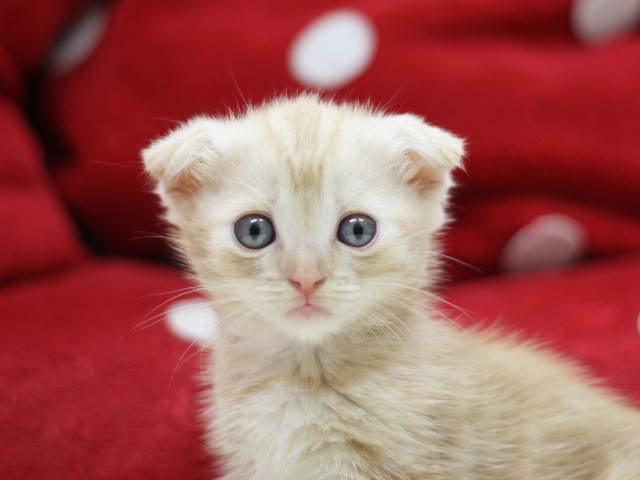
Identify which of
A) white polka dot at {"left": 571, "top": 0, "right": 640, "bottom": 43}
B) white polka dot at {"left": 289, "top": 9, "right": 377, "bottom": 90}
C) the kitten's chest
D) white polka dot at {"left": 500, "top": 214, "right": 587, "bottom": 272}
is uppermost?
white polka dot at {"left": 571, "top": 0, "right": 640, "bottom": 43}

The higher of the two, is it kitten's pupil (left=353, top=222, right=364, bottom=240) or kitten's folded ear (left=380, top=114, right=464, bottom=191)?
kitten's folded ear (left=380, top=114, right=464, bottom=191)

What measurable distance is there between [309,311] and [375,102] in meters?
0.69

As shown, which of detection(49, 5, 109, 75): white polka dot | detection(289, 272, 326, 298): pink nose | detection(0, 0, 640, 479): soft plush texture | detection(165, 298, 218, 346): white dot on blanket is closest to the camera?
detection(289, 272, 326, 298): pink nose

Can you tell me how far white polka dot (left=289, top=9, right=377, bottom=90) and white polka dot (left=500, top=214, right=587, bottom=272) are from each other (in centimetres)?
47

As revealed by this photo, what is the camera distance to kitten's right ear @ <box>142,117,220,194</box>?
82 cm

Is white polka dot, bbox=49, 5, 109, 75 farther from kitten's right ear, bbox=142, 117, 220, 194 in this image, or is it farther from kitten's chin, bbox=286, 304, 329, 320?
kitten's chin, bbox=286, 304, 329, 320

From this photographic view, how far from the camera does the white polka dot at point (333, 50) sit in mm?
1368

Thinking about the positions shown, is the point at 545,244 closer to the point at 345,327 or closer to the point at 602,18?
the point at 602,18

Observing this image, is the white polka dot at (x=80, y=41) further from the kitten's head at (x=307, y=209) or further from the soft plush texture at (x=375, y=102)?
Answer: the kitten's head at (x=307, y=209)

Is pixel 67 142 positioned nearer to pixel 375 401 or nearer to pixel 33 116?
pixel 33 116

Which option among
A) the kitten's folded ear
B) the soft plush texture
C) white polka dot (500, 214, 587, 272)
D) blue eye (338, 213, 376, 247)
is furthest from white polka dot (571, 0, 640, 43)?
blue eye (338, 213, 376, 247)

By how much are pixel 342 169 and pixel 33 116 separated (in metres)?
1.04

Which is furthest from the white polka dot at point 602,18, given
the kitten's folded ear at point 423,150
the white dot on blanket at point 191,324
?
the white dot on blanket at point 191,324

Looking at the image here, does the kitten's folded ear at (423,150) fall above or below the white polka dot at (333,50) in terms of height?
below
